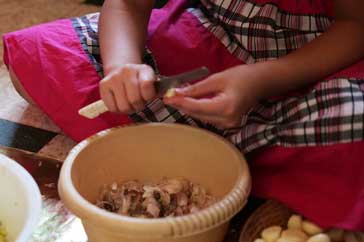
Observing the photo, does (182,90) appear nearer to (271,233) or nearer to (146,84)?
(146,84)

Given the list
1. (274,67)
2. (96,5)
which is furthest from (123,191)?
(96,5)

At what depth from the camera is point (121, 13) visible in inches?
38.0

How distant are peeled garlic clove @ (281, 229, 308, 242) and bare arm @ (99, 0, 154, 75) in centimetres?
35

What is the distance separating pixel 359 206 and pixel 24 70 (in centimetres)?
62

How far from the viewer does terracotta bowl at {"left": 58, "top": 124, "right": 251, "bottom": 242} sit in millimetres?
708

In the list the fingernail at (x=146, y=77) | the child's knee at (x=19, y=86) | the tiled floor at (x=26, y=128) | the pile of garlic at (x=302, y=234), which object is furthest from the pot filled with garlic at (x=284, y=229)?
the child's knee at (x=19, y=86)

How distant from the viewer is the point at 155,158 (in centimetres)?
90

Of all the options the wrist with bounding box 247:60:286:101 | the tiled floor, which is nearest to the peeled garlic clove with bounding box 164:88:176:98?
the wrist with bounding box 247:60:286:101

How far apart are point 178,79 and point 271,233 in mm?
247

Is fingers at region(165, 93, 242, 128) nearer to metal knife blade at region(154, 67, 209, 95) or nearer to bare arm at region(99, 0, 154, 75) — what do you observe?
metal knife blade at region(154, 67, 209, 95)

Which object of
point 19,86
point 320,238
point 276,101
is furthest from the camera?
point 19,86

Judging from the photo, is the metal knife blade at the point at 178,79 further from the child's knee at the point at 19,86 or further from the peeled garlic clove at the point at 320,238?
the child's knee at the point at 19,86

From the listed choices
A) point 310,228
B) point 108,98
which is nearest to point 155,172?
point 108,98

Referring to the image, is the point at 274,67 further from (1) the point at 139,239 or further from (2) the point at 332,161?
(1) the point at 139,239
